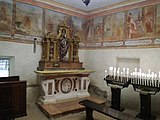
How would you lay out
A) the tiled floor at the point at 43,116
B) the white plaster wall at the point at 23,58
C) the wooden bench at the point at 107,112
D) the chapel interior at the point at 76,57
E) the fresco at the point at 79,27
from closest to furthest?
1. the wooden bench at the point at 107,112
2. the tiled floor at the point at 43,116
3. the chapel interior at the point at 76,57
4. the white plaster wall at the point at 23,58
5. the fresco at the point at 79,27

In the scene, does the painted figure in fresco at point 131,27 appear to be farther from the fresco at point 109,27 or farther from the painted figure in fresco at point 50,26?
the painted figure in fresco at point 50,26

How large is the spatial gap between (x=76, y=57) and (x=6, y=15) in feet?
9.47

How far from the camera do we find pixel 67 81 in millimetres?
5637

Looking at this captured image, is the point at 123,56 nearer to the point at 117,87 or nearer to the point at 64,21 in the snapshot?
the point at 117,87

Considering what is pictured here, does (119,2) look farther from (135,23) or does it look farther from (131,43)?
(131,43)

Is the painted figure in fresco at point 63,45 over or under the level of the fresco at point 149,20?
under

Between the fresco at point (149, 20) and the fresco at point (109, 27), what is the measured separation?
1227 mm

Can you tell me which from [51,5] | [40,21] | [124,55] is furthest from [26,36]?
[124,55]

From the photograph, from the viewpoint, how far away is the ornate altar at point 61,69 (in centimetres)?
504

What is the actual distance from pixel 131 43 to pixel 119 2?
1.60 meters

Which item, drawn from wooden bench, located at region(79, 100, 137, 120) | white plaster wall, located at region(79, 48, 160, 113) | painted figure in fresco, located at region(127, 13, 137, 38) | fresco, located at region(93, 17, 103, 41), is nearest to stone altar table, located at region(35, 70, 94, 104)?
white plaster wall, located at region(79, 48, 160, 113)

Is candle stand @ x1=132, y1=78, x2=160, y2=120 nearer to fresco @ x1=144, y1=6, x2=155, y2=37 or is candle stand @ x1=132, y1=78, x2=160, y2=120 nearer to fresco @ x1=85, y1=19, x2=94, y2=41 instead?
fresco @ x1=144, y1=6, x2=155, y2=37

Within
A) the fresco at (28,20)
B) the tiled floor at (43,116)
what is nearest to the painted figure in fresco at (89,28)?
the fresco at (28,20)

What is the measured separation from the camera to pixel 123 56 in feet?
18.3
